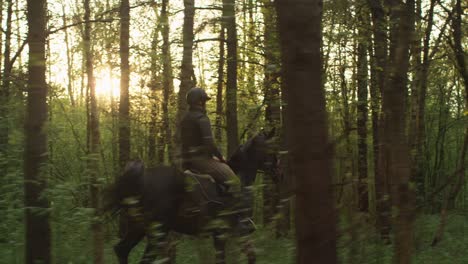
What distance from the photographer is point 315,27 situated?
110 inches

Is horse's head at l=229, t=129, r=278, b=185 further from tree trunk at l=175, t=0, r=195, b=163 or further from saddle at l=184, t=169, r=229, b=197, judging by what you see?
tree trunk at l=175, t=0, r=195, b=163

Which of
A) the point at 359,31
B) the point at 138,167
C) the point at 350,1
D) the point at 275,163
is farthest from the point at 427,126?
the point at 350,1

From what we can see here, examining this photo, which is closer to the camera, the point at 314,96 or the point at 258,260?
the point at 314,96

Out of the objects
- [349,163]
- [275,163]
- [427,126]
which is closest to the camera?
[349,163]

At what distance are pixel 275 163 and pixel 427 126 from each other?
1660 cm

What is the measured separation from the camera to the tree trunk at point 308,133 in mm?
2738

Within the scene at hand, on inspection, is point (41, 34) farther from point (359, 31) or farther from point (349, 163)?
point (359, 31)

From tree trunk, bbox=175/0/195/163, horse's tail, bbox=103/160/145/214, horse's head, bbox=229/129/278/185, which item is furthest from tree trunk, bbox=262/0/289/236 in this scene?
horse's tail, bbox=103/160/145/214

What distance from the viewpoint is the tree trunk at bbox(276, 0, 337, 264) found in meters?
2.74

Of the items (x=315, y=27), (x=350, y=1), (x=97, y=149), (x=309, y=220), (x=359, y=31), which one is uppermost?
(x=359, y=31)

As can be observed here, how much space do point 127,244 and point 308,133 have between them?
6092mm

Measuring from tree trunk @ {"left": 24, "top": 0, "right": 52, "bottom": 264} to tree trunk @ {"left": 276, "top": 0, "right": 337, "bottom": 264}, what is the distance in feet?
11.8

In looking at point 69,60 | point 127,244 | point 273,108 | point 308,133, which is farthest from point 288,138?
point 69,60

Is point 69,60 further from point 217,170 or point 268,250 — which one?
point 268,250
